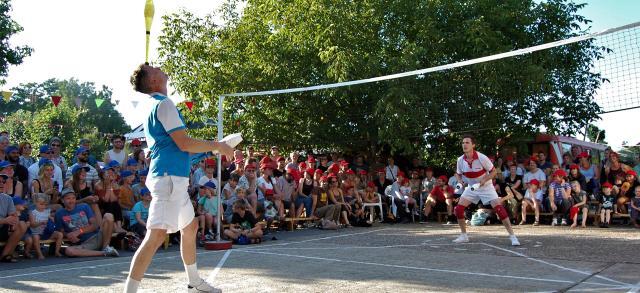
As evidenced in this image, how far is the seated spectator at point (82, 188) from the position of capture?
33.6 feet

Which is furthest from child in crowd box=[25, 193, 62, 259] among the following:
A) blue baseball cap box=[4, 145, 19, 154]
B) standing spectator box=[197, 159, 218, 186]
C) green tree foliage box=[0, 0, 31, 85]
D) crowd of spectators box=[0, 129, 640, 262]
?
green tree foliage box=[0, 0, 31, 85]

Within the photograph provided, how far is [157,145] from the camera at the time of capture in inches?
200

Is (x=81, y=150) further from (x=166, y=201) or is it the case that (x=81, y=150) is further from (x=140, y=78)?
(x=166, y=201)

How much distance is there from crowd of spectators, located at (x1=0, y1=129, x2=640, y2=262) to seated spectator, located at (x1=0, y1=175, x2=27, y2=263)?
0.02 m

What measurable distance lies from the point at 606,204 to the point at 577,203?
658mm

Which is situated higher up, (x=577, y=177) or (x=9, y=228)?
(x=577, y=177)

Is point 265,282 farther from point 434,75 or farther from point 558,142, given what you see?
point 558,142

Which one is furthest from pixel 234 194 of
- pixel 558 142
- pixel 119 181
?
pixel 558 142

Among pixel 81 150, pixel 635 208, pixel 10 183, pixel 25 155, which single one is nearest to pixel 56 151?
pixel 81 150

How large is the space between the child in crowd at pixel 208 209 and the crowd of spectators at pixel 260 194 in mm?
20

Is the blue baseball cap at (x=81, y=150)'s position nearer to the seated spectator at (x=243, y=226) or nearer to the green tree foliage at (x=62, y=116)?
the seated spectator at (x=243, y=226)

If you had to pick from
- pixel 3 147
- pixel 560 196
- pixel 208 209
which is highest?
pixel 3 147

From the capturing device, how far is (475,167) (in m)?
10.5

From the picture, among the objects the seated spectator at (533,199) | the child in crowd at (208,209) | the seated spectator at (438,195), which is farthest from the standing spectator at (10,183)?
the seated spectator at (533,199)
